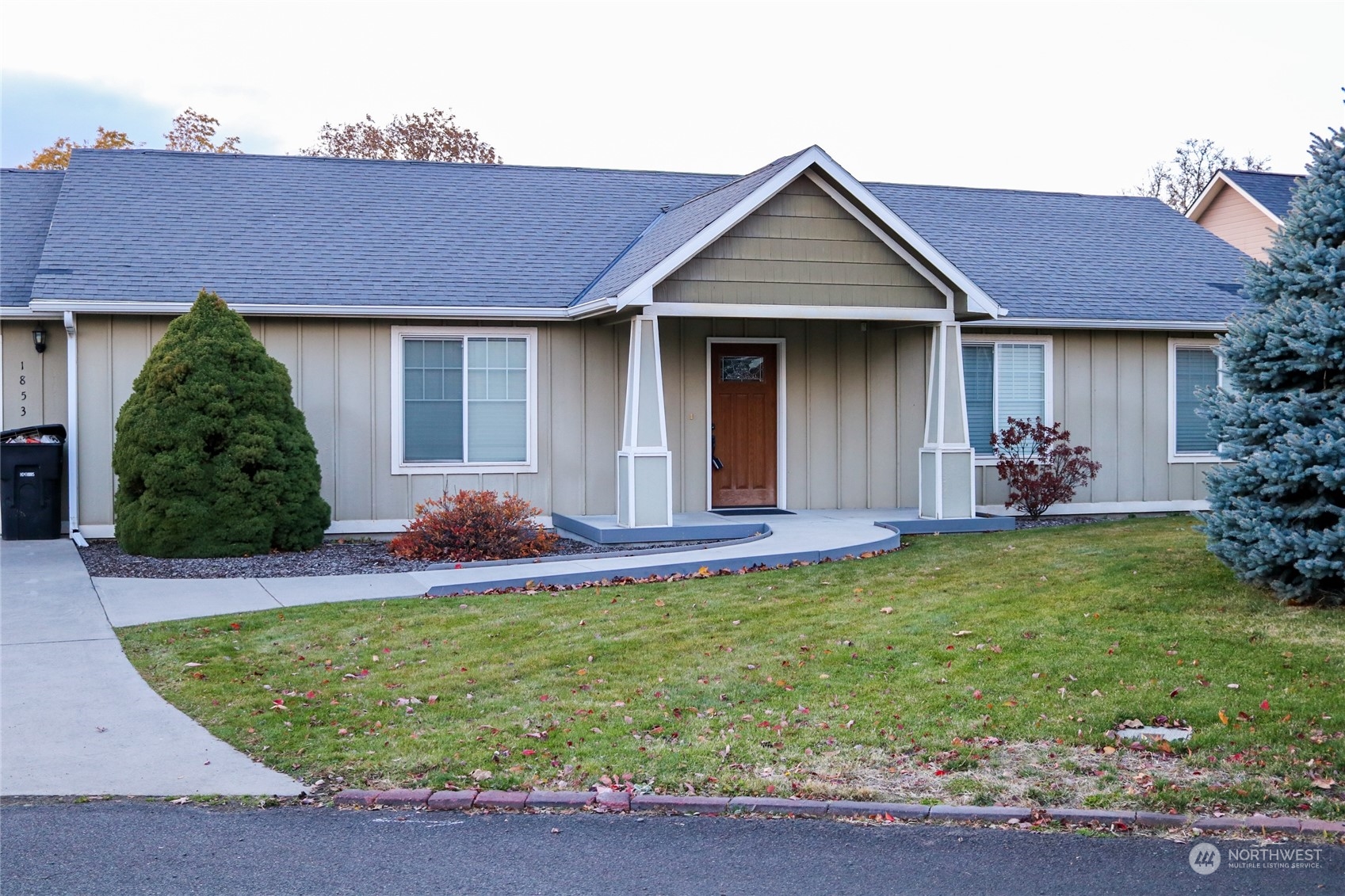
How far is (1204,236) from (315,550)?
1476cm

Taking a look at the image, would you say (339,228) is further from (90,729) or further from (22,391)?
(90,729)

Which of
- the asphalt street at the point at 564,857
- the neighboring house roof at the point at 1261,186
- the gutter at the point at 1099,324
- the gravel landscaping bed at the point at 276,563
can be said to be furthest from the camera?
the neighboring house roof at the point at 1261,186

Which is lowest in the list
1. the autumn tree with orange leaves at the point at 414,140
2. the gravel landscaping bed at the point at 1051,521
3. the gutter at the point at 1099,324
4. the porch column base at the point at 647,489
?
the gravel landscaping bed at the point at 1051,521

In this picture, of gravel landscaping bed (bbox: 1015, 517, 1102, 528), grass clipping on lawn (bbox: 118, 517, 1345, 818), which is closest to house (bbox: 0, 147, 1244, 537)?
gravel landscaping bed (bbox: 1015, 517, 1102, 528)

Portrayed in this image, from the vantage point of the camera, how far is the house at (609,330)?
46.4 feet

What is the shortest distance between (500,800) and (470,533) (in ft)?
24.3

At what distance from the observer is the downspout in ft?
46.2

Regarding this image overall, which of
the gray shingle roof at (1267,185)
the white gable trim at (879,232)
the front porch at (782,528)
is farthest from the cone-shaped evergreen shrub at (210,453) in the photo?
the gray shingle roof at (1267,185)

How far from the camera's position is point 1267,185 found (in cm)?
2791

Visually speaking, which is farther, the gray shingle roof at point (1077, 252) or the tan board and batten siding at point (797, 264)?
the gray shingle roof at point (1077, 252)

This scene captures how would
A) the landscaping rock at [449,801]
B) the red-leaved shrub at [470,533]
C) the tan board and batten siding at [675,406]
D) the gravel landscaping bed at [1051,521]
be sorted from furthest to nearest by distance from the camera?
the gravel landscaping bed at [1051,521] → the tan board and batten siding at [675,406] → the red-leaved shrub at [470,533] → the landscaping rock at [449,801]

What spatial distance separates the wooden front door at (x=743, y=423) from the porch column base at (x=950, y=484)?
2.24 meters

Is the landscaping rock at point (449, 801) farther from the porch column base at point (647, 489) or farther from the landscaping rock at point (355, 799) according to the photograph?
the porch column base at point (647, 489)

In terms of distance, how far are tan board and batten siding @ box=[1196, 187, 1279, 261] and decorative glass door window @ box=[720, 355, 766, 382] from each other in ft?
48.8
